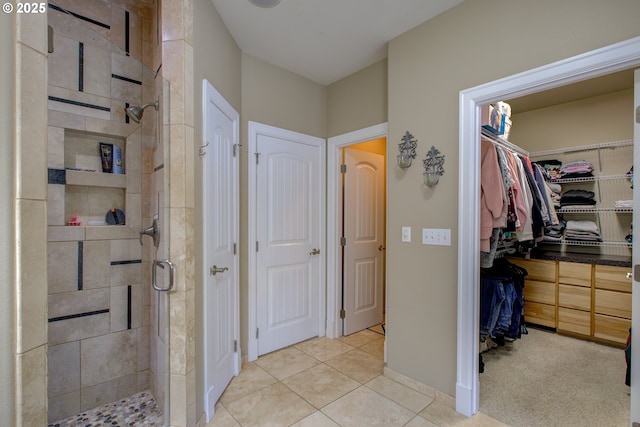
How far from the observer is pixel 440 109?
6.47ft

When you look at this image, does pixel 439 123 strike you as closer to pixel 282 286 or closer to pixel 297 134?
pixel 297 134

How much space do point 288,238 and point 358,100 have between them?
1527 mm

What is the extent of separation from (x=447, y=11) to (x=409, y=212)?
1385mm

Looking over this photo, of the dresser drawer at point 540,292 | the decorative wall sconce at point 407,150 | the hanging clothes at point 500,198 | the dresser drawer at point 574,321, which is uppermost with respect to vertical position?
the decorative wall sconce at point 407,150

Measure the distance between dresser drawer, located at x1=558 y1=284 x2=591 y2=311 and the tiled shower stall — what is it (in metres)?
3.78

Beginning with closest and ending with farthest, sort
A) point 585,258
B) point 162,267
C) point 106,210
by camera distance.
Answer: point 162,267
point 106,210
point 585,258

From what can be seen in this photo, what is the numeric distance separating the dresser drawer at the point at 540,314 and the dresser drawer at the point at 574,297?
0.13 m

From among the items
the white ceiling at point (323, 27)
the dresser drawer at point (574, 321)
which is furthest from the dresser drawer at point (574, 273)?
the white ceiling at point (323, 27)

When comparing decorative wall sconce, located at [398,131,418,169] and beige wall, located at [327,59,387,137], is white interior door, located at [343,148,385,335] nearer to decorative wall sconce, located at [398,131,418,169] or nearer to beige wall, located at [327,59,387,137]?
beige wall, located at [327,59,387,137]

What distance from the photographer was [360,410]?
6.18ft

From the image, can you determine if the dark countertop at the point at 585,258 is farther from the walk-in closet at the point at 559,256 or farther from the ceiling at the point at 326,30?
the ceiling at the point at 326,30

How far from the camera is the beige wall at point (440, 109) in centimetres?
152

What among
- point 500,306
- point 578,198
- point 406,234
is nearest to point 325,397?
point 406,234

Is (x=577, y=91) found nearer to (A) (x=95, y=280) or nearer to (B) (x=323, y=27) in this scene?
(B) (x=323, y=27)
